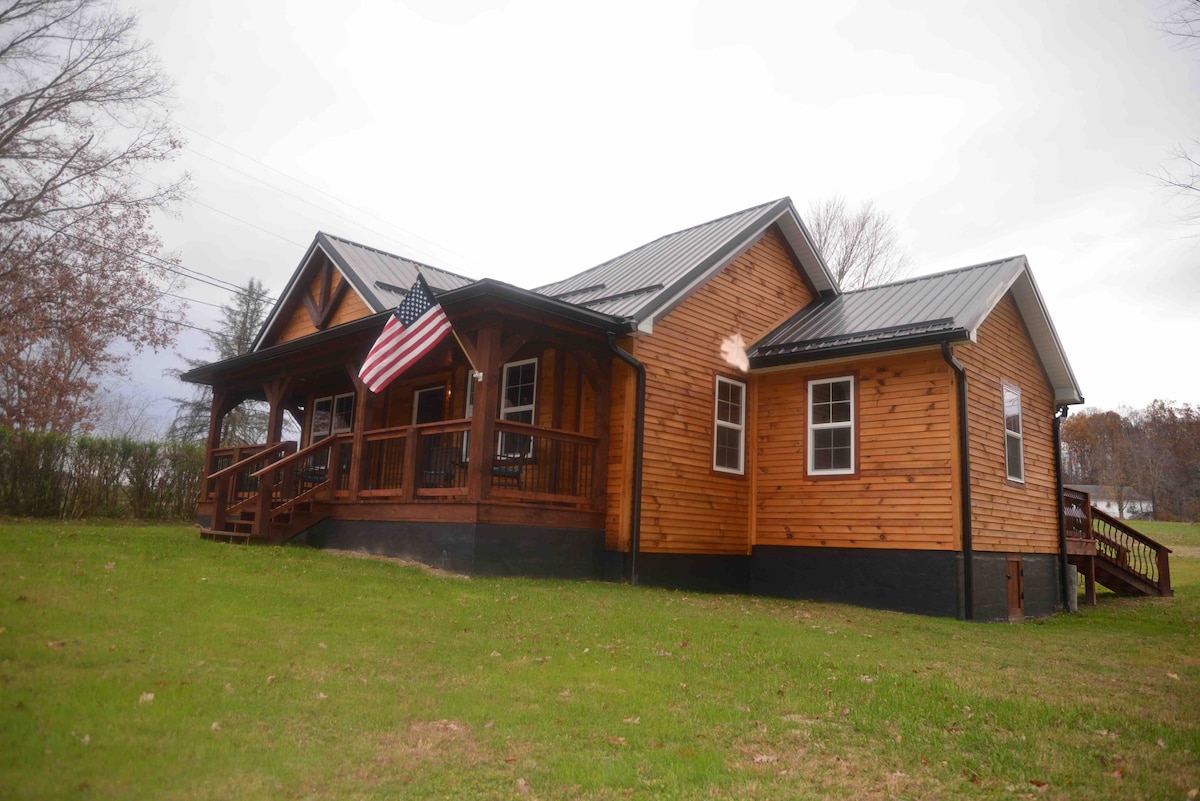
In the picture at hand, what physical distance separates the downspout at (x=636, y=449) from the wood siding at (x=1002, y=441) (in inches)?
194

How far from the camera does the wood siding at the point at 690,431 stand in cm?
1255

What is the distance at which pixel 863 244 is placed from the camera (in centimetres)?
3098

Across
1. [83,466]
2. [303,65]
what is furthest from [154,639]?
[303,65]

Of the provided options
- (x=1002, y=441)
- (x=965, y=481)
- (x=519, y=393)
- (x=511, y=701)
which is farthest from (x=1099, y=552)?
(x=511, y=701)

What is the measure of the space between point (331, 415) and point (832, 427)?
37.0 feet

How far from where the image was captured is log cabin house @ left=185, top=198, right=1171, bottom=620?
38.5ft

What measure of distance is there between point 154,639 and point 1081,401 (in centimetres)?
1663

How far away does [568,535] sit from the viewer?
11883 millimetres

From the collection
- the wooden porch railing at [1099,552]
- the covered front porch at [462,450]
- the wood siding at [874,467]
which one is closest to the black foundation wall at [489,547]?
the covered front porch at [462,450]

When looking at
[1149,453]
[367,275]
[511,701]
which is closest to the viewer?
[511,701]

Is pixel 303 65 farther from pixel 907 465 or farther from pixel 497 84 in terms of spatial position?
pixel 907 465

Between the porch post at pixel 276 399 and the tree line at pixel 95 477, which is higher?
the porch post at pixel 276 399

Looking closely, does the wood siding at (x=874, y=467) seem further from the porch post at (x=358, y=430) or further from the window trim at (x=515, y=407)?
the porch post at (x=358, y=430)

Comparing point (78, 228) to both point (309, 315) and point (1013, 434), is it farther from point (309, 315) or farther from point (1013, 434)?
point (1013, 434)
